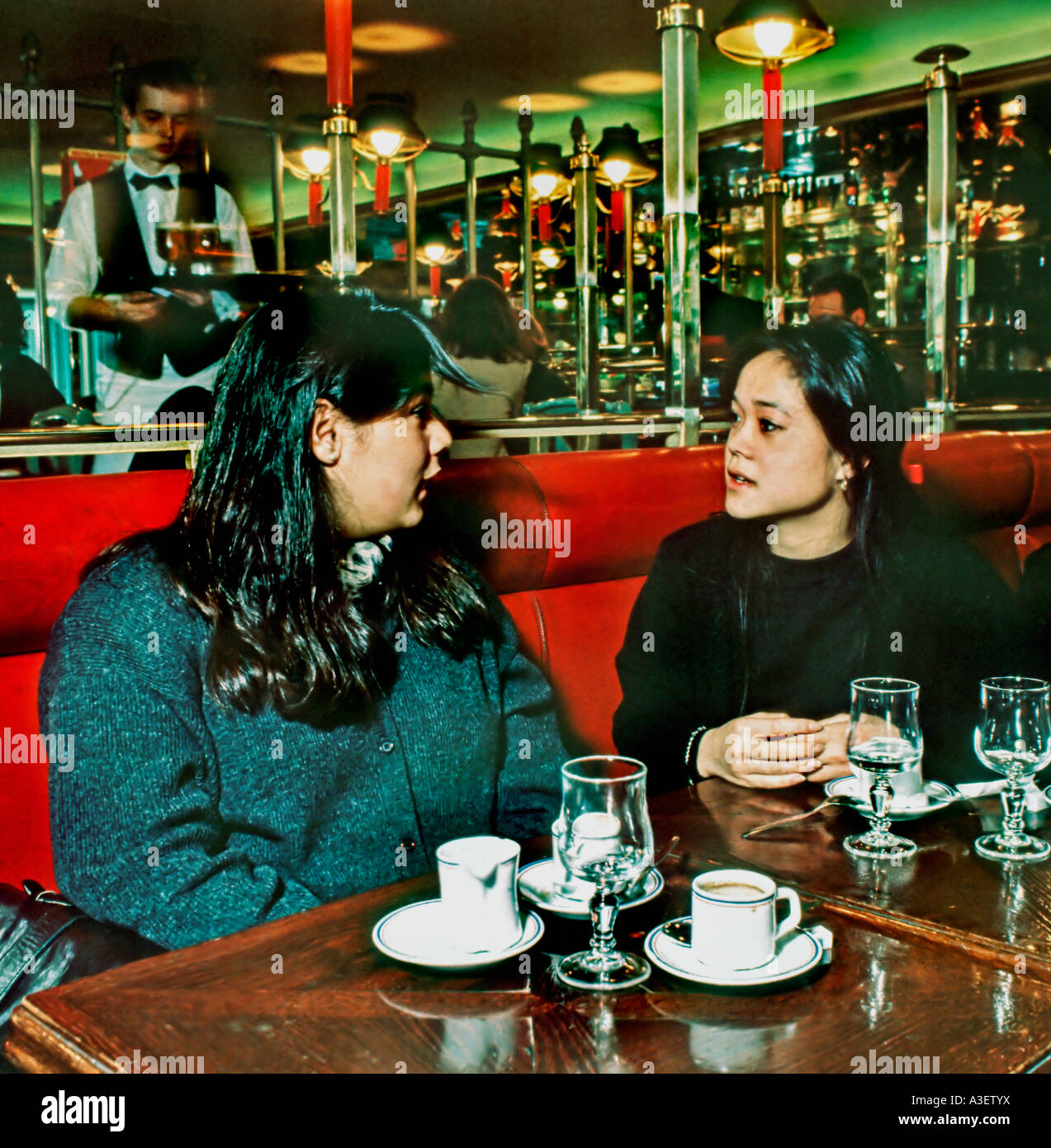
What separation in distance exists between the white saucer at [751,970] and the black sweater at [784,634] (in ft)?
2.95

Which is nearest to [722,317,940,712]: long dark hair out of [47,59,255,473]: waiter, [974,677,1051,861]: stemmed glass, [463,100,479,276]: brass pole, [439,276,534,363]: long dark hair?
[974,677,1051,861]: stemmed glass

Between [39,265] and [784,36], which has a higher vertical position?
[784,36]

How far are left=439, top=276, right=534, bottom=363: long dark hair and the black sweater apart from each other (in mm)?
2449

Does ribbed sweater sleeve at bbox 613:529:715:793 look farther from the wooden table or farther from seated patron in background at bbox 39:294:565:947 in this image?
the wooden table

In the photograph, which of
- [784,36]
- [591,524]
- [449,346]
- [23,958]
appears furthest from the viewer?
[449,346]

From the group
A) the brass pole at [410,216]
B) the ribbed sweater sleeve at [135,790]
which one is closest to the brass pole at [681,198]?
the ribbed sweater sleeve at [135,790]

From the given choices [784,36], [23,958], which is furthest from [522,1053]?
[784,36]

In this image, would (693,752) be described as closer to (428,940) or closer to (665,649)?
(665,649)

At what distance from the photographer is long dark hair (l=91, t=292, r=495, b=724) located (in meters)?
1.32

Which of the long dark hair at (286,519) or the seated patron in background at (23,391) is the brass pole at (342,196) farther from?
the seated patron in background at (23,391)

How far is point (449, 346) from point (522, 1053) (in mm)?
3624

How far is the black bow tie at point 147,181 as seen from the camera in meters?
3.38

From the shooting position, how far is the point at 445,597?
1.53m
